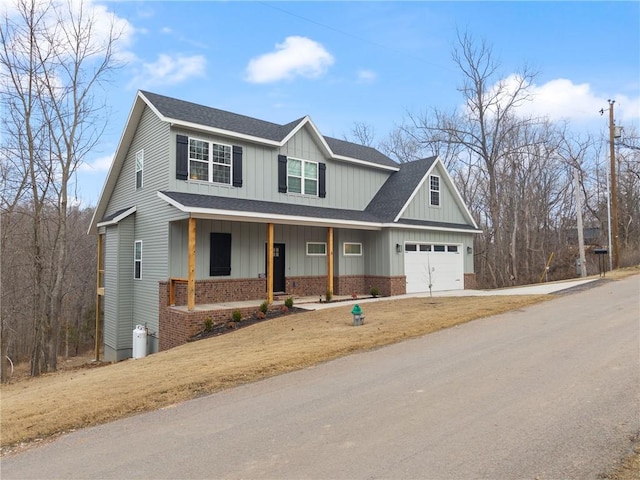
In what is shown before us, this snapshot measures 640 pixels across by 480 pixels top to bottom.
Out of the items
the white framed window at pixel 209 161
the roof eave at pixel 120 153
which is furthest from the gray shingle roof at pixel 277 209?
the roof eave at pixel 120 153

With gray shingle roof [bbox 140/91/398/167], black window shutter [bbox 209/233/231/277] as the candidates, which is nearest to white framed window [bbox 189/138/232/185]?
gray shingle roof [bbox 140/91/398/167]

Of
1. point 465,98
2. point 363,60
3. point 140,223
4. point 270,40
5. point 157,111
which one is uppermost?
point 465,98

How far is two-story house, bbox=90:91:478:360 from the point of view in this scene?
1436 cm

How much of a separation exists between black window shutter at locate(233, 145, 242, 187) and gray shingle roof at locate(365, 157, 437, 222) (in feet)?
20.9

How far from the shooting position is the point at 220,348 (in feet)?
32.2

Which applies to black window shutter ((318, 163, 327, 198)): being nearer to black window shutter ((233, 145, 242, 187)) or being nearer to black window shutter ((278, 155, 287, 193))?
black window shutter ((278, 155, 287, 193))

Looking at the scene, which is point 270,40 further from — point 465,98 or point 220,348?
point 465,98

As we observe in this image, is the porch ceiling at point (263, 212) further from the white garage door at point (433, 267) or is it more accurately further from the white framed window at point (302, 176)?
the white garage door at point (433, 267)

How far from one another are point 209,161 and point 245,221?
267cm

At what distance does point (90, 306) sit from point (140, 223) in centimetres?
2120

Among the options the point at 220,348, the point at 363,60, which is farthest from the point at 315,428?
the point at 363,60

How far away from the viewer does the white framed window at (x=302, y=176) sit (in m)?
17.4

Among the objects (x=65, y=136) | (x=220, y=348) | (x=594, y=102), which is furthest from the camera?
(x=594, y=102)

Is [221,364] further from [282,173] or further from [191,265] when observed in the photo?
[282,173]
